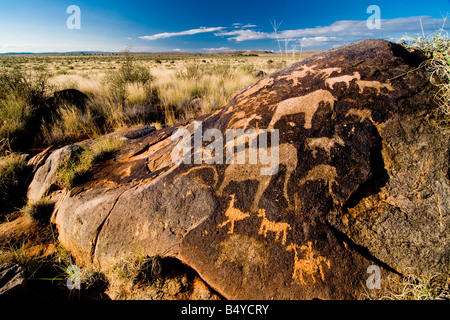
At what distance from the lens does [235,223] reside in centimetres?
158

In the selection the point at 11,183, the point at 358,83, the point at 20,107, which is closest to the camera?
the point at 358,83

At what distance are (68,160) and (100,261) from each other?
5.22ft

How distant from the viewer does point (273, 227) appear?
4.93ft

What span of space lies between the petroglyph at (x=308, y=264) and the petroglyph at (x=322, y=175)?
41 cm

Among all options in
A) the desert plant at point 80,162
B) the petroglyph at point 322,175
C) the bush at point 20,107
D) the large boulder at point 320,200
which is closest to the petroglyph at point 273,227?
the large boulder at point 320,200

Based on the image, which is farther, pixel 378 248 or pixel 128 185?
pixel 128 185

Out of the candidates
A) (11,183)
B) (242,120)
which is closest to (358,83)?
(242,120)

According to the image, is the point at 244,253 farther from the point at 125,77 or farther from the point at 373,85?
the point at 125,77

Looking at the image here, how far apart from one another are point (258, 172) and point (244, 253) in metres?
0.57

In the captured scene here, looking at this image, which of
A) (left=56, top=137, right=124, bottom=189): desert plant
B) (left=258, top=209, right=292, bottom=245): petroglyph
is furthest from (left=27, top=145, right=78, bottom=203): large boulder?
(left=258, top=209, right=292, bottom=245): petroglyph

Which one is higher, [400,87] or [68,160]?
[400,87]

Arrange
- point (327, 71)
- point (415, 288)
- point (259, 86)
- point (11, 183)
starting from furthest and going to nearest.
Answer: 1. point (11, 183)
2. point (259, 86)
3. point (327, 71)
4. point (415, 288)
